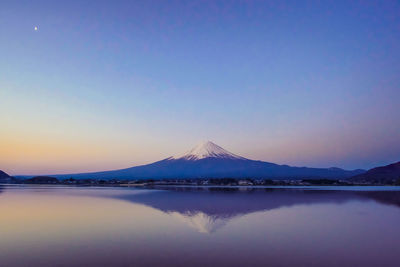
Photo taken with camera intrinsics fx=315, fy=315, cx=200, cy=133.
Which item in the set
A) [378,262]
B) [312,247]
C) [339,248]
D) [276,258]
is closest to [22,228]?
[276,258]

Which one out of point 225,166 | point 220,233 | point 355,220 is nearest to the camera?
point 220,233

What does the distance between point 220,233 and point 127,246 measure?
12.2 ft

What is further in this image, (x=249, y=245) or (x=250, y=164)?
(x=250, y=164)

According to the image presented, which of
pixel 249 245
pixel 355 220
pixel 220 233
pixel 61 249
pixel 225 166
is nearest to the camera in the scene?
pixel 61 249

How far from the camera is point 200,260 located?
27.5 feet

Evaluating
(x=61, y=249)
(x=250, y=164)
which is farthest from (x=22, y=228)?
(x=250, y=164)

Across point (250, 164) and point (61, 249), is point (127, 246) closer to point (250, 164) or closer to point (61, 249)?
point (61, 249)

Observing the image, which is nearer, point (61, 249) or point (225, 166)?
point (61, 249)

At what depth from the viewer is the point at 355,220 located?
625 inches

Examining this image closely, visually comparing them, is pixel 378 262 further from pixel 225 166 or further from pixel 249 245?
pixel 225 166

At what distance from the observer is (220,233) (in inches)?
472

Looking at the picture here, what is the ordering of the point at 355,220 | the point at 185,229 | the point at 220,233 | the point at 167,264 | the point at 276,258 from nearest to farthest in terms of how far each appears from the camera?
the point at 167,264 → the point at 276,258 → the point at 220,233 → the point at 185,229 → the point at 355,220

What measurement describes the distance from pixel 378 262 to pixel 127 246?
23.6 feet

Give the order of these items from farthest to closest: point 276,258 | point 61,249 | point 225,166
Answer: point 225,166, point 61,249, point 276,258
